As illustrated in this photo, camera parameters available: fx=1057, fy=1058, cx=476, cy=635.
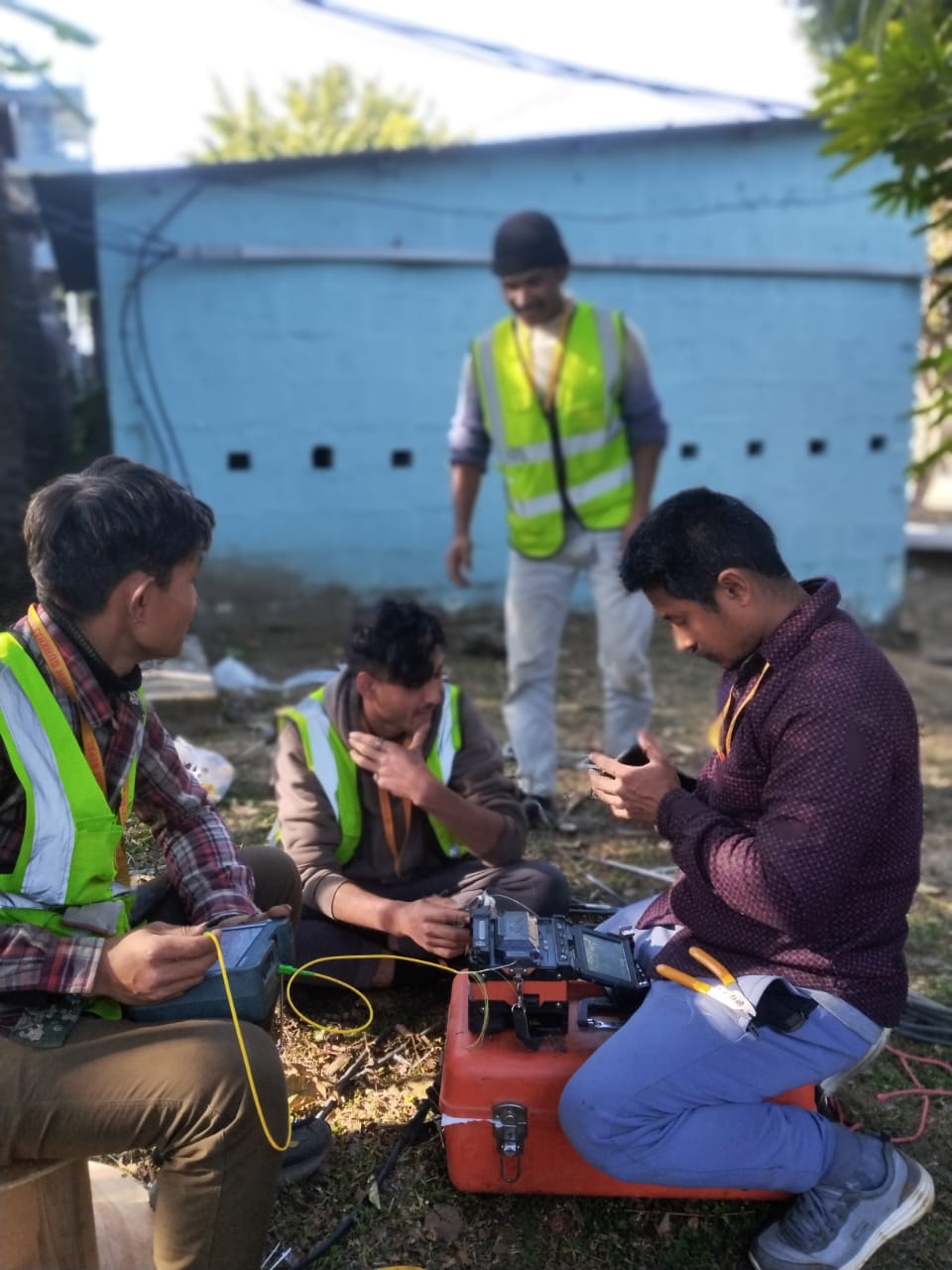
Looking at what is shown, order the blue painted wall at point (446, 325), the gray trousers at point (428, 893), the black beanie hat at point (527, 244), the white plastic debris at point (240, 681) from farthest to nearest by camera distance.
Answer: the blue painted wall at point (446, 325), the white plastic debris at point (240, 681), the black beanie hat at point (527, 244), the gray trousers at point (428, 893)

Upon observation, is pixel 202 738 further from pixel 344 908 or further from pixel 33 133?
pixel 33 133

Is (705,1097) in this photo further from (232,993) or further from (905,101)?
(905,101)

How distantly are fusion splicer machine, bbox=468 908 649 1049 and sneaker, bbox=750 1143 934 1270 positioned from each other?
20.2 inches

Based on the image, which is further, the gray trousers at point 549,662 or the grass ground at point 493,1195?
the gray trousers at point 549,662

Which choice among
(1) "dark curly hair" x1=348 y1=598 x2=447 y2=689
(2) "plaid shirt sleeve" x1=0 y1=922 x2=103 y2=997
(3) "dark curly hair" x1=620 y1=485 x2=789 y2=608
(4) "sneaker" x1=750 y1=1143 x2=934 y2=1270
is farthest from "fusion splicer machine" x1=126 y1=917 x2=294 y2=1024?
(4) "sneaker" x1=750 y1=1143 x2=934 y2=1270

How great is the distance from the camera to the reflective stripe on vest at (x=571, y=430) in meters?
4.32

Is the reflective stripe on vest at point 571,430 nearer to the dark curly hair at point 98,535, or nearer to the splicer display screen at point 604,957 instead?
the splicer display screen at point 604,957

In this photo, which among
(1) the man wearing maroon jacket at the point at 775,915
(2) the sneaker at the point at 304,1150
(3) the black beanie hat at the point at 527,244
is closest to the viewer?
(1) the man wearing maroon jacket at the point at 775,915

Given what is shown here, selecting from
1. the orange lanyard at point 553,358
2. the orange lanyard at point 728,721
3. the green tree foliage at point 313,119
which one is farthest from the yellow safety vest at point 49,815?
the green tree foliage at point 313,119

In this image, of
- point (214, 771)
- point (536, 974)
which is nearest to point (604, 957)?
point (536, 974)

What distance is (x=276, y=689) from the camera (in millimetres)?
6332

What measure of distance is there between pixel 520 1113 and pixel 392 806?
39.6 inches

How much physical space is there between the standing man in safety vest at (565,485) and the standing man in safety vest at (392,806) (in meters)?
1.31

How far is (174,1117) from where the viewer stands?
1699mm
